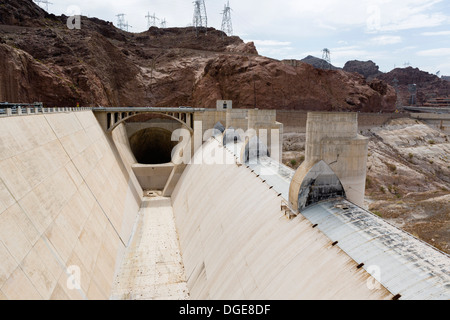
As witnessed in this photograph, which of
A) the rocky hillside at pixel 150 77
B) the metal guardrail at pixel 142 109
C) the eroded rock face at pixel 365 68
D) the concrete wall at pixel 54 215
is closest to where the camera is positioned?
the concrete wall at pixel 54 215

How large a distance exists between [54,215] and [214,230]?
9.04 metres

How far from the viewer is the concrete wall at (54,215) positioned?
11.8 metres

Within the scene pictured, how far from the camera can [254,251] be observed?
46.5ft

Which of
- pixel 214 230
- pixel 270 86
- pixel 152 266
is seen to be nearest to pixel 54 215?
pixel 152 266

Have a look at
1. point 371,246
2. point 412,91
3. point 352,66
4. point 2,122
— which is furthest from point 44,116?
point 352,66

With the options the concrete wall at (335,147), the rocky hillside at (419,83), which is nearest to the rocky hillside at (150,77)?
the concrete wall at (335,147)

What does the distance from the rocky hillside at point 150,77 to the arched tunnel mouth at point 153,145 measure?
7757 millimetres

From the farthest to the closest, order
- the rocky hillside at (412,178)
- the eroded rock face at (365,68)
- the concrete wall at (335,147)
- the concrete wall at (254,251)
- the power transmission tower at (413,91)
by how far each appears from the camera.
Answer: the eroded rock face at (365,68), the power transmission tower at (413,91), the rocky hillside at (412,178), the concrete wall at (335,147), the concrete wall at (254,251)

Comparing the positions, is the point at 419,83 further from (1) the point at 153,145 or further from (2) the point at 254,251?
(2) the point at 254,251

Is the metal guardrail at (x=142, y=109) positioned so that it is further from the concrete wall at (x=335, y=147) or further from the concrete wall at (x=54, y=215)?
the concrete wall at (x=335, y=147)

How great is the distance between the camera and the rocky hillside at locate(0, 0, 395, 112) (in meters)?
45.5

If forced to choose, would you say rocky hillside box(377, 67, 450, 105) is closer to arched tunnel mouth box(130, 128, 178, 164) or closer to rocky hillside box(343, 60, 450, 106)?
rocky hillside box(343, 60, 450, 106)
